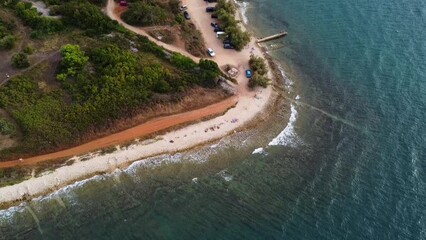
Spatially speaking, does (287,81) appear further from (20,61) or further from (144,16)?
(20,61)

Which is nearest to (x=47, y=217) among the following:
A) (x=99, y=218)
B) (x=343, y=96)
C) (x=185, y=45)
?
(x=99, y=218)

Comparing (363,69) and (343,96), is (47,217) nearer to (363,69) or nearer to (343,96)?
Answer: (343,96)

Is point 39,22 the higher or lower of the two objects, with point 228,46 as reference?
higher

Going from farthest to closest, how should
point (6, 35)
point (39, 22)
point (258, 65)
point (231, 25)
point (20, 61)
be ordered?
point (231, 25)
point (258, 65)
point (39, 22)
point (6, 35)
point (20, 61)

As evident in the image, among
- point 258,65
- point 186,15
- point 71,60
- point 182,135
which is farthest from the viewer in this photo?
point 186,15

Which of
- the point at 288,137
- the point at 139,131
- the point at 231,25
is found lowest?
the point at 288,137

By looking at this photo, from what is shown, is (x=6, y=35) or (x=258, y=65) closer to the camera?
(x=6, y=35)

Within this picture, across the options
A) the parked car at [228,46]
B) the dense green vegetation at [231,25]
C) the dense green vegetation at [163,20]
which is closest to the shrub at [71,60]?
the dense green vegetation at [163,20]

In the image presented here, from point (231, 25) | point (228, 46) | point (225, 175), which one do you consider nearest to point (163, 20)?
point (231, 25)
